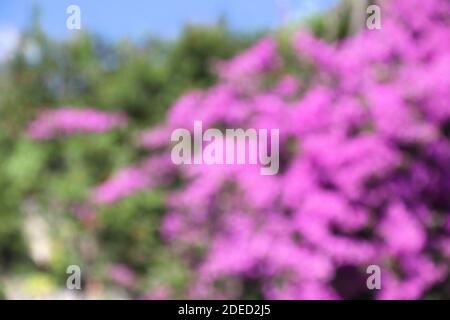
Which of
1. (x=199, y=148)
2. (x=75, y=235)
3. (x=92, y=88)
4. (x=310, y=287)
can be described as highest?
(x=92, y=88)

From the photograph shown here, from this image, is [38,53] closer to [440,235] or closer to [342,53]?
[342,53]

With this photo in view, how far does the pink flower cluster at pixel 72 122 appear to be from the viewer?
6.67 metres

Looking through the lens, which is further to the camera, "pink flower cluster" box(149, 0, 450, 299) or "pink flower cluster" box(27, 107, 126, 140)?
"pink flower cluster" box(27, 107, 126, 140)

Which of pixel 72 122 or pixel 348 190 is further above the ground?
pixel 72 122

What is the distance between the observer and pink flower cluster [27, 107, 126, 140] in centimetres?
667

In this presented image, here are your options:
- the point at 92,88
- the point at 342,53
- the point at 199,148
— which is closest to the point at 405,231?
the point at 342,53

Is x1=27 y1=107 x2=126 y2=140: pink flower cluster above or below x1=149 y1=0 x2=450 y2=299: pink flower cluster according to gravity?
above

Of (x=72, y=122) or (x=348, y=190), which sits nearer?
(x=348, y=190)

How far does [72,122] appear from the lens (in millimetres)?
6730

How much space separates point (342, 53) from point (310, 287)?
1.65 m

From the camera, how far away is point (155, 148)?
6.31 metres

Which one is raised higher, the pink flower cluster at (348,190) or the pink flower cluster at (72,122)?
the pink flower cluster at (72,122)

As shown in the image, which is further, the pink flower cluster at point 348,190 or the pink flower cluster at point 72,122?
the pink flower cluster at point 72,122

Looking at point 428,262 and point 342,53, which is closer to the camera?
point 428,262
